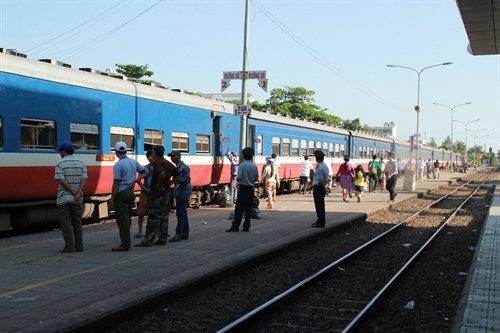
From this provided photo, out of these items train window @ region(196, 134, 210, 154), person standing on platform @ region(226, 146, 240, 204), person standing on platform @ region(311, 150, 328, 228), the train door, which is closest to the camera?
person standing on platform @ region(311, 150, 328, 228)

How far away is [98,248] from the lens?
9.80 m

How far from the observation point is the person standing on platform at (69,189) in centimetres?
888

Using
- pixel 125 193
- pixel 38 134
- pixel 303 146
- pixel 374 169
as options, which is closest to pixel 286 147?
pixel 303 146

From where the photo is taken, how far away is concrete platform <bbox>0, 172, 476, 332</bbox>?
568 cm

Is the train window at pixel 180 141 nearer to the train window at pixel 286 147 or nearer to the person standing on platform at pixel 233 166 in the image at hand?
the person standing on platform at pixel 233 166

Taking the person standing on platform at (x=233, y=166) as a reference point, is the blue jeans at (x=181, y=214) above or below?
below

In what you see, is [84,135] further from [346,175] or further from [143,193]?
[346,175]

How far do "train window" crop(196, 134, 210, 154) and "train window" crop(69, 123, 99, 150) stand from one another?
4.95m

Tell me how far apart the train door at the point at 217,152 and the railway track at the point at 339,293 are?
6.81 metres

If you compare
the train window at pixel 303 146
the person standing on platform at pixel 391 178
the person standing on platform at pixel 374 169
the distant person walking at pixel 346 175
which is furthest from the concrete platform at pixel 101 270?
the train window at pixel 303 146

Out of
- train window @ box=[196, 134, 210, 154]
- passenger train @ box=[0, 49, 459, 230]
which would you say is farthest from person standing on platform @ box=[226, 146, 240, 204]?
train window @ box=[196, 134, 210, 154]

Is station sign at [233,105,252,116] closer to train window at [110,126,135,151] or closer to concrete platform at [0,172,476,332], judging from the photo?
train window at [110,126,135,151]

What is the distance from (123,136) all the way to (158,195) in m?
4.41

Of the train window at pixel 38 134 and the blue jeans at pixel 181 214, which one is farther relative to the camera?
the train window at pixel 38 134
